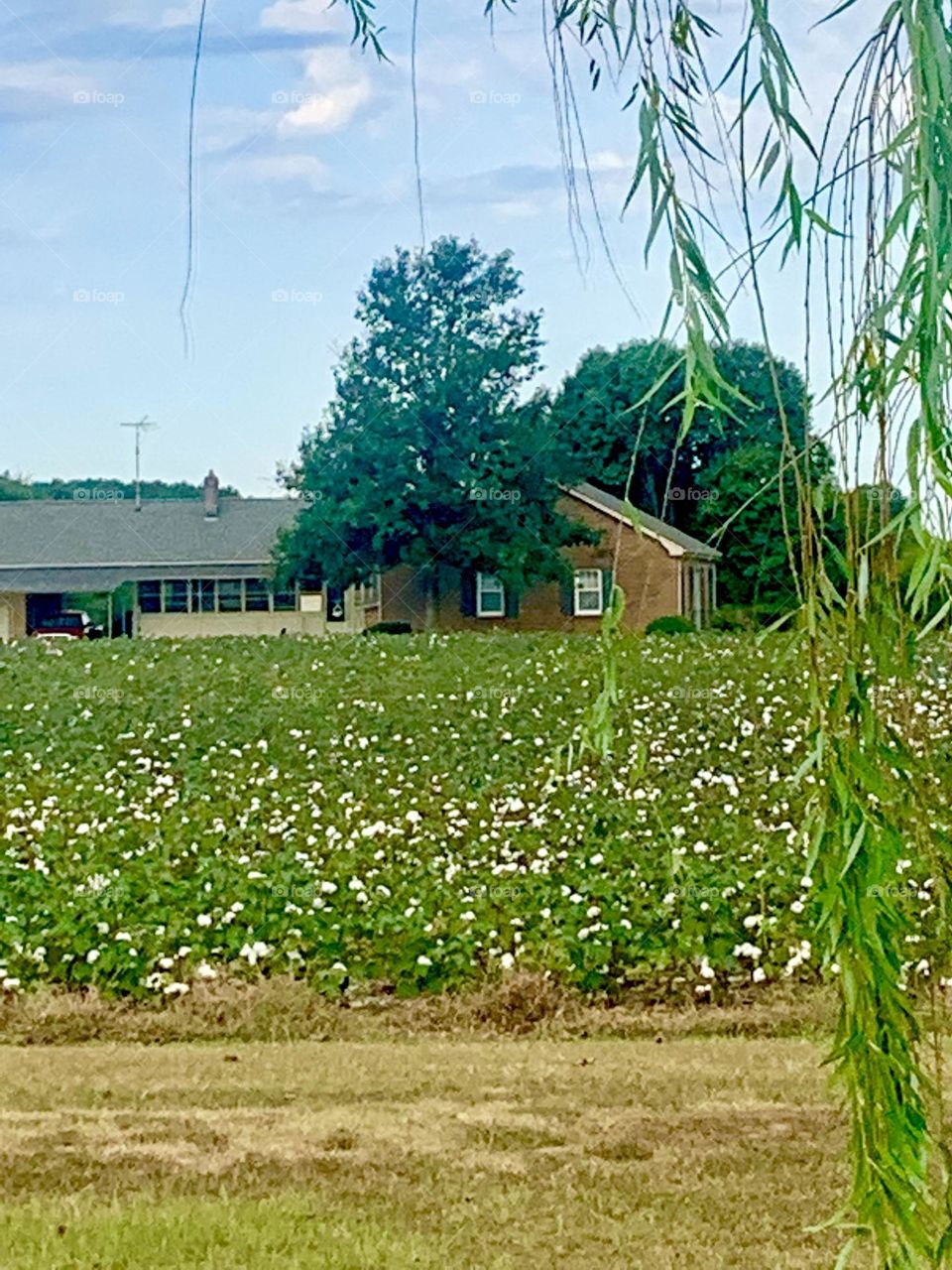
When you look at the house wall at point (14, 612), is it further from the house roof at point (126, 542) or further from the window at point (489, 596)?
the window at point (489, 596)

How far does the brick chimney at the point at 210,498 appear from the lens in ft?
155

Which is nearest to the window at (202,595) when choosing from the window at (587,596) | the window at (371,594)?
the window at (371,594)

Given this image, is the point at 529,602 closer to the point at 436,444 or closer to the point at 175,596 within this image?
the point at 436,444

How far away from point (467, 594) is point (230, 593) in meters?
9.16

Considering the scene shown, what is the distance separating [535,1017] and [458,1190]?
352cm

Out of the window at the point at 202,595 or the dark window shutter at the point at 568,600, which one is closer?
the dark window shutter at the point at 568,600

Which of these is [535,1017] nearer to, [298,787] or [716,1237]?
[716,1237]

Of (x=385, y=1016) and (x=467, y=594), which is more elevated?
(x=467, y=594)

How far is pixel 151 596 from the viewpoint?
45.9 m

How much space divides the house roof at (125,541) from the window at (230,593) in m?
0.25

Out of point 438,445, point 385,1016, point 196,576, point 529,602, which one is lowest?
point 385,1016

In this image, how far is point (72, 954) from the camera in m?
9.70

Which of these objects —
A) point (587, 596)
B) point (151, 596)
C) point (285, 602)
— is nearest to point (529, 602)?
point (587, 596)

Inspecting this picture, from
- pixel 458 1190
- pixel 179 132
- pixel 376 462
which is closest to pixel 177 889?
pixel 458 1190
